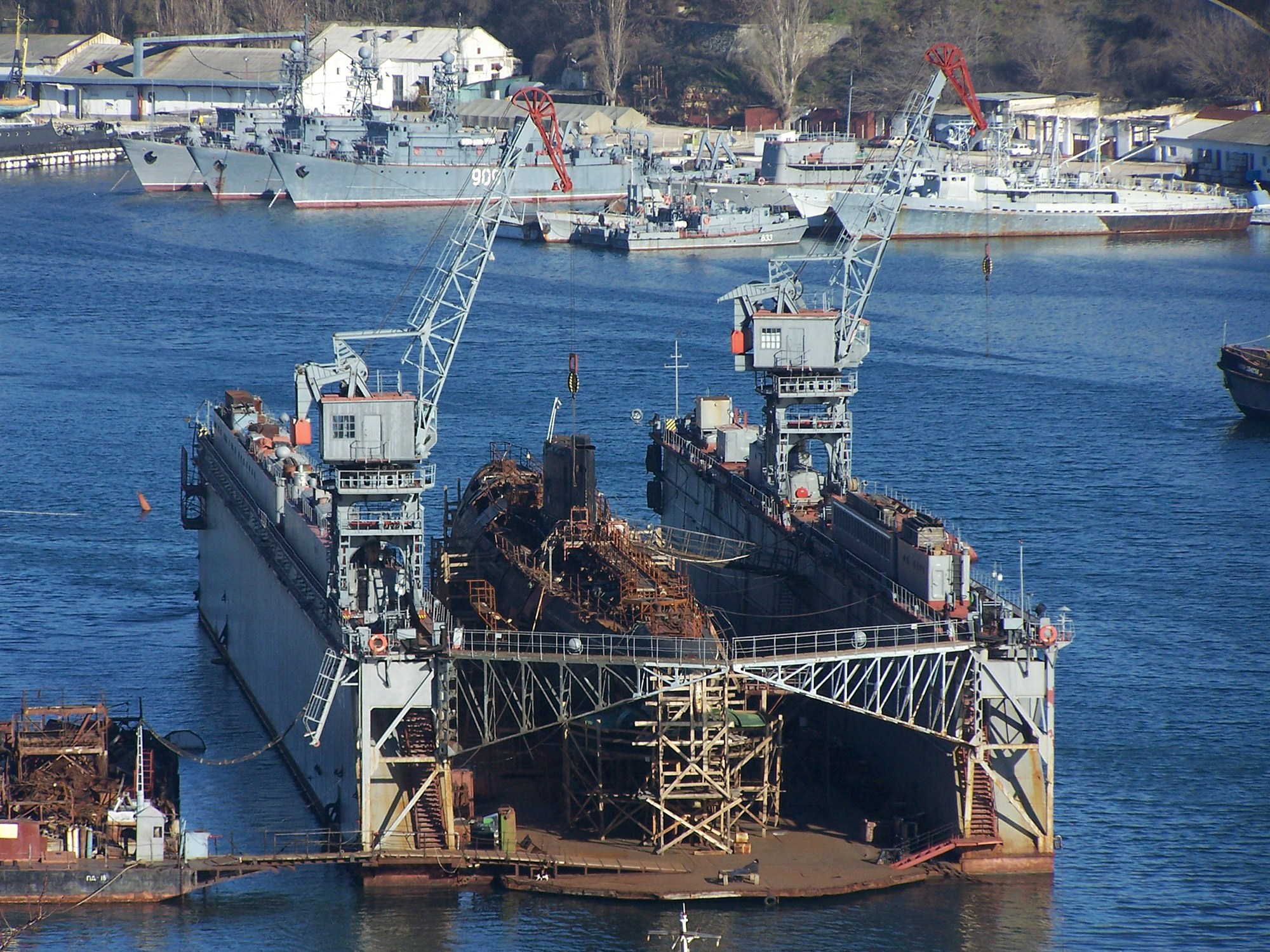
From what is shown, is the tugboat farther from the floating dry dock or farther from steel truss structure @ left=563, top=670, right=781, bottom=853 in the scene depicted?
steel truss structure @ left=563, top=670, right=781, bottom=853

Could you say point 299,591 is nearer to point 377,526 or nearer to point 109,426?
point 377,526

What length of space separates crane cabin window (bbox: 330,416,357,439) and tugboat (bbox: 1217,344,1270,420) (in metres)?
80.1

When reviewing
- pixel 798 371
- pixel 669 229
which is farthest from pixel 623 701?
pixel 669 229

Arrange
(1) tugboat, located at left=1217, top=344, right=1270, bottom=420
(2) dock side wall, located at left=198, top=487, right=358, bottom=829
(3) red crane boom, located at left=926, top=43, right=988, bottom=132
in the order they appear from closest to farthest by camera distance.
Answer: (2) dock side wall, located at left=198, top=487, right=358, bottom=829, (3) red crane boom, located at left=926, top=43, right=988, bottom=132, (1) tugboat, located at left=1217, top=344, right=1270, bottom=420

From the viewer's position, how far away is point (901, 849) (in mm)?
59812

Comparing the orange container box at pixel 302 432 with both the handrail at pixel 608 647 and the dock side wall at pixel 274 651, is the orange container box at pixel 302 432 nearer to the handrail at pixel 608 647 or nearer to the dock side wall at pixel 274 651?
the dock side wall at pixel 274 651

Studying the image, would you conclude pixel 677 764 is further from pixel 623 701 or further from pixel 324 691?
pixel 324 691

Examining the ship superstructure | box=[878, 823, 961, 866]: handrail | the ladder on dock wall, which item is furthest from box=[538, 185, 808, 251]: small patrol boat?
box=[878, 823, 961, 866]: handrail

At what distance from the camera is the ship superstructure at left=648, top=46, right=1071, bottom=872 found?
195 feet

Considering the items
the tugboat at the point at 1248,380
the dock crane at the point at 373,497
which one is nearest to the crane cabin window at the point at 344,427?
the dock crane at the point at 373,497

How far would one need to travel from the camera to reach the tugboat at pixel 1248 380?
126250mm

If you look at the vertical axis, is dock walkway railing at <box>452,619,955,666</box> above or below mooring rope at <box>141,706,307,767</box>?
above

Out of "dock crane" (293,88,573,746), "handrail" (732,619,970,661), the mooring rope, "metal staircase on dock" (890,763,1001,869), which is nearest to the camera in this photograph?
"handrail" (732,619,970,661)

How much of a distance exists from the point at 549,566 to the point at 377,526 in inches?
415
